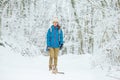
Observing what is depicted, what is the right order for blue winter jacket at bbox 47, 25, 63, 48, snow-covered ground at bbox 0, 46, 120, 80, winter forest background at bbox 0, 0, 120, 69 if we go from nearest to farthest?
snow-covered ground at bbox 0, 46, 120, 80 → blue winter jacket at bbox 47, 25, 63, 48 → winter forest background at bbox 0, 0, 120, 69

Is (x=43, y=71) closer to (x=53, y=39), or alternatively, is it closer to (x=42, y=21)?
(x=53, y=39)

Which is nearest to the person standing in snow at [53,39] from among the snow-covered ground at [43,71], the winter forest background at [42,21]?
the snow-covered ground at [43,71]

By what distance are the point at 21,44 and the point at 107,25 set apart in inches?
244

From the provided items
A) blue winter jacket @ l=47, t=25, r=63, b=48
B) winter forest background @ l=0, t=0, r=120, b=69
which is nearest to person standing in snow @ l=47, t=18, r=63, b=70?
blue winter jacket @ l=47, t=25, r=63, b=48

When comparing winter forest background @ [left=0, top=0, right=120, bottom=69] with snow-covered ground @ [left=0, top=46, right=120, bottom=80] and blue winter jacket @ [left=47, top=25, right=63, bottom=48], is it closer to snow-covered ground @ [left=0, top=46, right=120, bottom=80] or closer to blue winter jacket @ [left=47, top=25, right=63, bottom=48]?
snow-covered ground @ [left=0, top=46, right=120, bottom=80]

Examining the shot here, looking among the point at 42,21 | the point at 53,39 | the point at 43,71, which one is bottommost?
the point at 43,71

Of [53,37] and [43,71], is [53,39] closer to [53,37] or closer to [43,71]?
[53,37]

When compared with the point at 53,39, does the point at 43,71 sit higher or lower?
lower

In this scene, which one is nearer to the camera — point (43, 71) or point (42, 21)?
point (43, 71)

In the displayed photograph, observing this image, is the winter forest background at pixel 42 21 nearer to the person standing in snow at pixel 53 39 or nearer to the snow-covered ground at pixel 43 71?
the snow-covered ground at pixel 43 71

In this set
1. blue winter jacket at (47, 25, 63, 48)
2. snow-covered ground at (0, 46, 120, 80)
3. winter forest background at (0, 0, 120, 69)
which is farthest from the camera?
winter forest background at (0, 0, 120, 69)

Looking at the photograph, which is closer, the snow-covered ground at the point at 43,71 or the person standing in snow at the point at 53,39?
the snow-covered ground at the point at 43,71

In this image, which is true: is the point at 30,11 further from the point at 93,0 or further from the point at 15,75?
the point at 15,75

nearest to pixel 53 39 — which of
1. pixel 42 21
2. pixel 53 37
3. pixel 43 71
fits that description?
pixel 53 37
